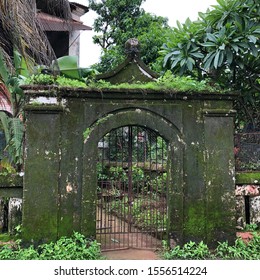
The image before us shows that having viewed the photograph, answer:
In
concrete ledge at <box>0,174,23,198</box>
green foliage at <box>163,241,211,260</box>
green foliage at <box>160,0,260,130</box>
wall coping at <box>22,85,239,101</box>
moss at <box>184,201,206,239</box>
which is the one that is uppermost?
green foliage at <box>160,0,260,130</box>

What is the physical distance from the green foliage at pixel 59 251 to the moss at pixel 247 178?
2684 mm

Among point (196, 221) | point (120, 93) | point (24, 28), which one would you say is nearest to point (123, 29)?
point (24, 28)

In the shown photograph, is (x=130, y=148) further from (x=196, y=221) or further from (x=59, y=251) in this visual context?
(x=59, y=251)

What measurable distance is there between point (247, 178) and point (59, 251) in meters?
3.38

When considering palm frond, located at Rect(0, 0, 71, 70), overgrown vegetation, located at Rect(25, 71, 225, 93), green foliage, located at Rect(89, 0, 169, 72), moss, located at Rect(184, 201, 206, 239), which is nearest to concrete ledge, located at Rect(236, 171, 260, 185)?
moss, located at Rect(184, 201, 206, 239)

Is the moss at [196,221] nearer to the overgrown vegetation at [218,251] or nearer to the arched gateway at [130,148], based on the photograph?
the arched gateway at [130,148]

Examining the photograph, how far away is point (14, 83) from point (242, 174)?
14.2ft

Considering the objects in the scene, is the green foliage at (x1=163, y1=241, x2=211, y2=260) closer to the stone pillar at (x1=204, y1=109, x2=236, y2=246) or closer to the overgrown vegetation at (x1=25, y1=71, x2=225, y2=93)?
the stone pillar at (x1=204, y1=109, x2=236, y2=246)

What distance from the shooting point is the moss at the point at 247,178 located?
225 inches

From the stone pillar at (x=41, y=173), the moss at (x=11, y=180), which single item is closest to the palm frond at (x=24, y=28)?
the stone pillar at (x=41, y=173)

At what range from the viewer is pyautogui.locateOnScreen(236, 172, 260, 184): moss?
5711mm

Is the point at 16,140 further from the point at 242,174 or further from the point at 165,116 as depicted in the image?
the point at 242,174

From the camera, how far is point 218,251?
5.30 metres

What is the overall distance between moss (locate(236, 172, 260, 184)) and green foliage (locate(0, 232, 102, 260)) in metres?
2.68
